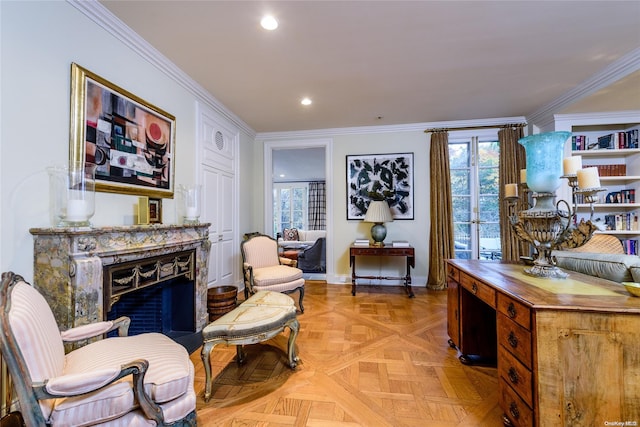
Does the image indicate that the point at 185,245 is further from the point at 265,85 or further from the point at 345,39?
the point at 345,39

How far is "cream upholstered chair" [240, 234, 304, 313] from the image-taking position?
2957mm

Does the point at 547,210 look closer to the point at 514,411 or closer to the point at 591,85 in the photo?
the point at 514,411

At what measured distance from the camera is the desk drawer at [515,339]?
3.95ft

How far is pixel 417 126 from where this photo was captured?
13.8 feet

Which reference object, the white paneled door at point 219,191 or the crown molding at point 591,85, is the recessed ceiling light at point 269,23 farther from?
the crown molding at point 591,85

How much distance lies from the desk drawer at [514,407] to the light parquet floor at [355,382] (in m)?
0.14

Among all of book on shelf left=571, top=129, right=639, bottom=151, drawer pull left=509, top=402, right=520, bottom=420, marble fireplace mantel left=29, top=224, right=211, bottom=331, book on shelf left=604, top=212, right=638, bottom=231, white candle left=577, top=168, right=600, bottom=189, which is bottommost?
drawer pull left=509, top=402, right=520, bottom=420

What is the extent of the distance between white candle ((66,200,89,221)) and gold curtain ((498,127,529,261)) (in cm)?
475

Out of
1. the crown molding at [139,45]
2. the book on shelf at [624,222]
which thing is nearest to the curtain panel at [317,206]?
the crown molding at [139,45]

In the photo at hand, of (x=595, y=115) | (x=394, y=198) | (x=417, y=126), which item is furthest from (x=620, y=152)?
(x=394, y=198)

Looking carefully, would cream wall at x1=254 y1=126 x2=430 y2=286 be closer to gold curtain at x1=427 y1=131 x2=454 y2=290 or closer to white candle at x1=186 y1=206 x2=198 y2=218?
gold curtain at x1=427 y1=131 x2=454 y2=290

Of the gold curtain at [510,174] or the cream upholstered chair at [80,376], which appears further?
the gold curtain at [510,174]

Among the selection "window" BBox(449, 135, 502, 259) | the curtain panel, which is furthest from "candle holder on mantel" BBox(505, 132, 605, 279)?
the curtain panel

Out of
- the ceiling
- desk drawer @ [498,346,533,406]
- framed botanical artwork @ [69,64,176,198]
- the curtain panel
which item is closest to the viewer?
desk drawer @ [498,346,533,406]
